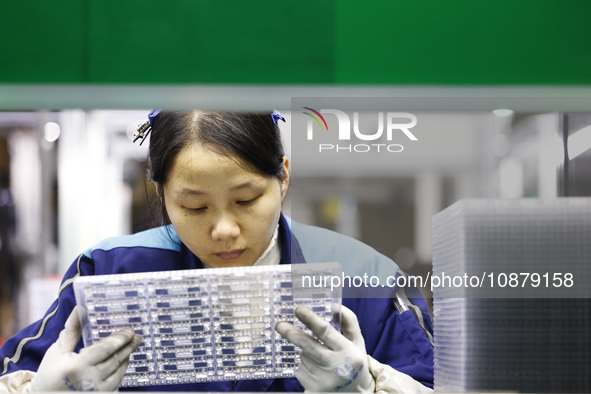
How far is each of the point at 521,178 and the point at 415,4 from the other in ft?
1.54

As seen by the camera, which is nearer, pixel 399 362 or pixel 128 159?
pixel 399 362

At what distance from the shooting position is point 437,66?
4.59 feet

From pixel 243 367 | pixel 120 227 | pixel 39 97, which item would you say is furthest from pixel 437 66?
pixel 120 227

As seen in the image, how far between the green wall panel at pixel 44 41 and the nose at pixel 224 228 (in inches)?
18.4

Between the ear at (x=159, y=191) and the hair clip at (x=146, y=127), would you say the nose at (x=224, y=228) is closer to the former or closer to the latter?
the ear at (x=159, y=191)

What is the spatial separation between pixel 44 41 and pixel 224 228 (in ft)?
2.00

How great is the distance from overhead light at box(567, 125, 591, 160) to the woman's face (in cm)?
66

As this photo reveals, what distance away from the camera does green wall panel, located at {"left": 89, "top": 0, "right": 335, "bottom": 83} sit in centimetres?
140

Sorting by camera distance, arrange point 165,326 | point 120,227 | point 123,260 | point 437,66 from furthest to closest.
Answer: point 120,227 < point 123,260 < point 437,66 < point 165,326

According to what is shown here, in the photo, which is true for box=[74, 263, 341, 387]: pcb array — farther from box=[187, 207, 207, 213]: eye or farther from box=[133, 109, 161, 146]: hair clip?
box=[133, 109, 161, 146]: hair clip

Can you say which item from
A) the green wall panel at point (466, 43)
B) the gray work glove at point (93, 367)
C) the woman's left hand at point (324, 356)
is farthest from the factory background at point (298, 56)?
the gray work glove at point (93, 367)

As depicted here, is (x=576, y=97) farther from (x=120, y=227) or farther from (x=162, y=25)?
(x=120, y=227)

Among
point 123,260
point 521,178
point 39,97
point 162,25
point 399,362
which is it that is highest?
point 162,25
